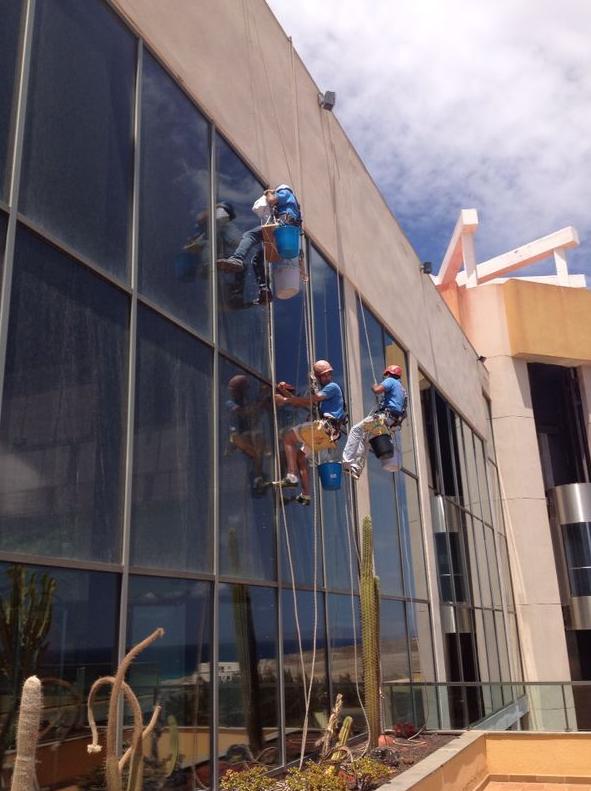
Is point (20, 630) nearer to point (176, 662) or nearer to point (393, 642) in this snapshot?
point (176, 662)

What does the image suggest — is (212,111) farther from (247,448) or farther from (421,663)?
(421,663)

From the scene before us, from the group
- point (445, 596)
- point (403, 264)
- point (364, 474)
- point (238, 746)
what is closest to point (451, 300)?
point (403, 264)

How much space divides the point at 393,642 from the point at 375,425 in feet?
12.0

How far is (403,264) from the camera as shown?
15.6 m

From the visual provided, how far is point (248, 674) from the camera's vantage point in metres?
6.84

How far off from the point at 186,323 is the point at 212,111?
8.96 ft

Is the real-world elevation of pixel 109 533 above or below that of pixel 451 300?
below

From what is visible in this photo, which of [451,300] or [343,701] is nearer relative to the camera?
[343,701]

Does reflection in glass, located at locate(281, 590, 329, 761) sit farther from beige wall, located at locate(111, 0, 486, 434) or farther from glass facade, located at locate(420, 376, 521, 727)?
beige wall, located at locate(111, 0, 486, 434)

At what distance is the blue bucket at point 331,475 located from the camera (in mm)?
8875

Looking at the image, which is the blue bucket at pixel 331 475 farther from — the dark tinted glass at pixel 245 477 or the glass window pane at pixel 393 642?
the glass window pane at pixel 393 642

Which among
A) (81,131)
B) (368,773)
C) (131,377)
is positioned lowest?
(368,773)

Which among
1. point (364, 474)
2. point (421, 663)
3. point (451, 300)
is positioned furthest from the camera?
point (451, 300)

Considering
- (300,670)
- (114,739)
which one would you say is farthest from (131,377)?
(300,670)
